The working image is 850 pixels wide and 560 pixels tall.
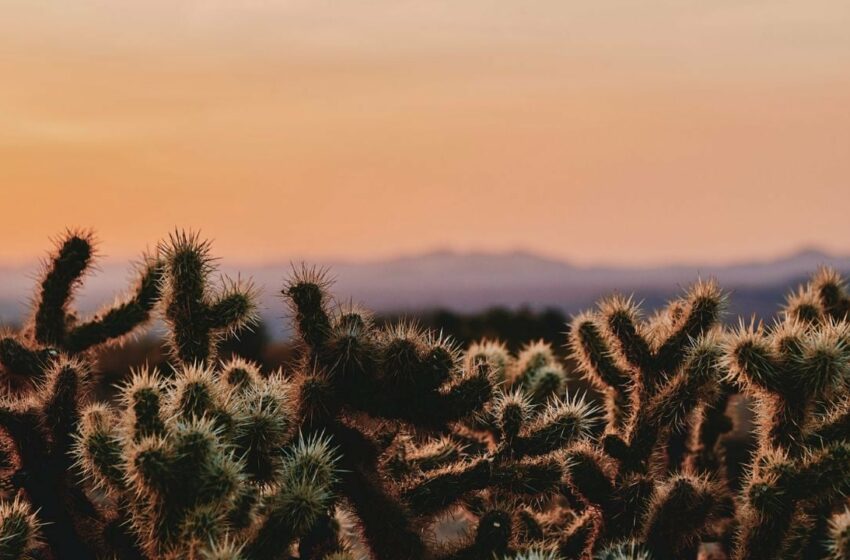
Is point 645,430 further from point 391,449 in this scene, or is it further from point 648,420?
point 391,449

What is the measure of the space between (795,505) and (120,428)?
224 centimetres

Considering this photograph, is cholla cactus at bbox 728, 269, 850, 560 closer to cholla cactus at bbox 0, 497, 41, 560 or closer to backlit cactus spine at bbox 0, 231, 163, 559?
backlit cactus spine at bbox 0, 231, 163, 559

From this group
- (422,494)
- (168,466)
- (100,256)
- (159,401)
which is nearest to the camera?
(168,466)

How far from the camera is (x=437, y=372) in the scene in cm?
379

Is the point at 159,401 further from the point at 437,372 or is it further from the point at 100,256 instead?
→ the point at 100,256

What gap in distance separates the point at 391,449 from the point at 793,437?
1.45m

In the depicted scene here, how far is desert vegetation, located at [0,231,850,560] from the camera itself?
3467 millimetres

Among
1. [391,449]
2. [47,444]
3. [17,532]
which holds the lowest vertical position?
[17,532]

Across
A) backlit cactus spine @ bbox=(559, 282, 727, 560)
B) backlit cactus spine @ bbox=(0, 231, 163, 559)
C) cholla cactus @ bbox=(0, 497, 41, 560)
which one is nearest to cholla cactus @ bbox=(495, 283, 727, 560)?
backlit cactus spine @ bbox=(559, 282, 727, 560)

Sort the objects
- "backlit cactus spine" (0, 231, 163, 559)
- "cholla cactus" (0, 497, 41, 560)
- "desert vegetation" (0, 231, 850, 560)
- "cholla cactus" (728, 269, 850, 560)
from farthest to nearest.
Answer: "backlit cactus spine" (0, 231, 163, 559), "cholla cactus" (728, 269, 850, 560), "cholla cactus" (0, 497, 41, 560), "desert vegetation" (0, 231, 850, 560)

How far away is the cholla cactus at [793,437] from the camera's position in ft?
12.5

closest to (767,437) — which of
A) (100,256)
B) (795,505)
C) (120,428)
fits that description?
(795,505)

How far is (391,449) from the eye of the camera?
3971mm

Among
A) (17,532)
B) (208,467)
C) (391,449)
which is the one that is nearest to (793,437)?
(391,449)
